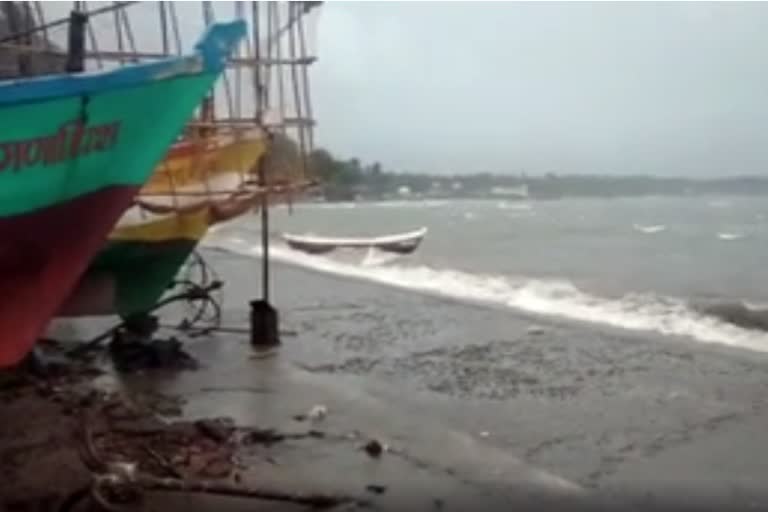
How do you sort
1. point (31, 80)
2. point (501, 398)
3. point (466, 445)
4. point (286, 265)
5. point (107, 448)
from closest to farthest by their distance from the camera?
1. point (31, 80)
2. point (107, 448)
3. point (466, 445)
4. point (501, 398)
5. point (286, 265)

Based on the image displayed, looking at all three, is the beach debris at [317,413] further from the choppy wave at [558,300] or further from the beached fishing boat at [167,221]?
the choppy wave at [558,300]

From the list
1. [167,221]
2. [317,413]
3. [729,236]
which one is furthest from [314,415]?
[729,236]

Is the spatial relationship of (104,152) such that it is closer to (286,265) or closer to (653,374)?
(653,374)

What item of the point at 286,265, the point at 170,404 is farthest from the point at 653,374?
the point at 286,265

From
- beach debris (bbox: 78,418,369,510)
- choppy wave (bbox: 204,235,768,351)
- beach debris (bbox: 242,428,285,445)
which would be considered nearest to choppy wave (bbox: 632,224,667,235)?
choppy wave (bbox: 204,235,768,351)

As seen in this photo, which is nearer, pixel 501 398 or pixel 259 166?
pixel 501 398

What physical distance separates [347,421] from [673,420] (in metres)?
3.36

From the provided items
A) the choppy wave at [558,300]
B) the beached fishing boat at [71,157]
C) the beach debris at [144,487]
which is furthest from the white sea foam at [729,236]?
the beach debris at [144,487]

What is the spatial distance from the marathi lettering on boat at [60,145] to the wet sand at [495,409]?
8.45 ft

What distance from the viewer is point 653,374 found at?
13.1 meters

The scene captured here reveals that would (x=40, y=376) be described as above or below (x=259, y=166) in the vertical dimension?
below

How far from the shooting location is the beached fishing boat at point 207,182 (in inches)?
488

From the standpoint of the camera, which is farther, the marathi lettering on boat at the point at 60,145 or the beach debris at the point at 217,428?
the beach debris at the point at 217,428

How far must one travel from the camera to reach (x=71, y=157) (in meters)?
7.28
